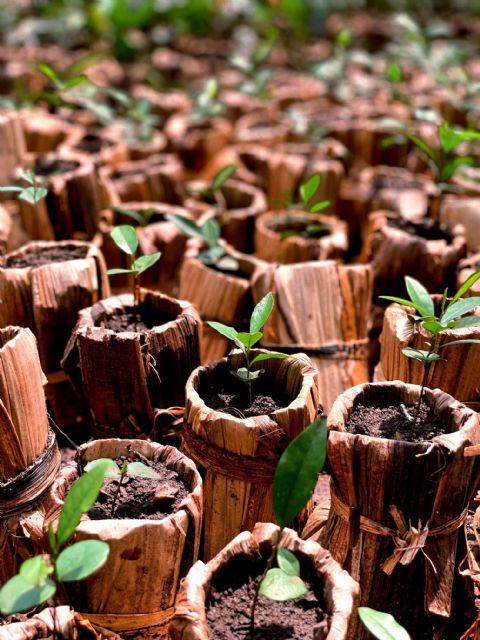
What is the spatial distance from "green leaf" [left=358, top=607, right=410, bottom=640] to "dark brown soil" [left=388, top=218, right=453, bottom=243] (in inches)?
53.6

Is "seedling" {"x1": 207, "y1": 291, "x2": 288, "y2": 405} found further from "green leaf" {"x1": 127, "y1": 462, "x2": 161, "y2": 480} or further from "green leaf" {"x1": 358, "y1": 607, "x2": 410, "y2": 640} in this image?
"green leaf" {"x1": 358, "y1": 607, "x2": 410, "y2": 640}

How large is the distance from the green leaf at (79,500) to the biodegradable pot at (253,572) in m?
0.21

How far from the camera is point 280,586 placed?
98cm

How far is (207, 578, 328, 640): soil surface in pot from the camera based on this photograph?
1.02 metres

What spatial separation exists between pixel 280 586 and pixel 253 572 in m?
0.16

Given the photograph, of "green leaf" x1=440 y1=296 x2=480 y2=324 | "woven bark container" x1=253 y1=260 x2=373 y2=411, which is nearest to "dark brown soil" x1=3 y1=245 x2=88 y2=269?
"woven bark container" x1=253 y1=260 x2=373 y2=411

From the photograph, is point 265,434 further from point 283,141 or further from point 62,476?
point 283,141

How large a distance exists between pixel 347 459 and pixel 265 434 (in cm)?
16

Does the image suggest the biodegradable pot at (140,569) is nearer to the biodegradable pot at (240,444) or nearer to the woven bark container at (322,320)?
the biodegradable pot at (240,444)

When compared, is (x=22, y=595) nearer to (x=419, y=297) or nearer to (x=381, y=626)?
(x=381, y=626)

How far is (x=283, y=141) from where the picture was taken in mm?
3664

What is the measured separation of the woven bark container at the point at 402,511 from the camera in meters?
1.15

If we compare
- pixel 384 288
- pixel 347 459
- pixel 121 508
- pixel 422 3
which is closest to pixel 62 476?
pixel 121 508

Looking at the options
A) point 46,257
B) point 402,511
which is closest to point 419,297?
point 402,511
